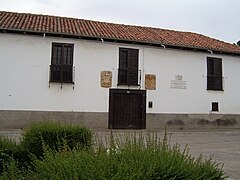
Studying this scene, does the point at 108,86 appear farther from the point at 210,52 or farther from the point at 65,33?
the point at 210,52

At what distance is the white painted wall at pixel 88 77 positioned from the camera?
16906 millimetres

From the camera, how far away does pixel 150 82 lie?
753 inches

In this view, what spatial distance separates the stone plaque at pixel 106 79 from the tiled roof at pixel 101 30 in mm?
2149

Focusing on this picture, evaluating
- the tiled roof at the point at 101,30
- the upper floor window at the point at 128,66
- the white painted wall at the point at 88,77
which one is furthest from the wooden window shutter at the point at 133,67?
the tiled roof at the point at 101,30

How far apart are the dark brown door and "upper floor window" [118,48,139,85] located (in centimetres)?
68

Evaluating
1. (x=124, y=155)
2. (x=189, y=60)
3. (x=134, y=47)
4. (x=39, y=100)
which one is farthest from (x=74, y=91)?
(x=124, y=155)

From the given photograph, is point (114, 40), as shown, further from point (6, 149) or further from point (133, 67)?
point (6, 149)

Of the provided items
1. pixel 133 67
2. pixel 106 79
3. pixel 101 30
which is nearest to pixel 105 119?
pixel 106 79

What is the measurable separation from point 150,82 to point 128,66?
1745 millimetres

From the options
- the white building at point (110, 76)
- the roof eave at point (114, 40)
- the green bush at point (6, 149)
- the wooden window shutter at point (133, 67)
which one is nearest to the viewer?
the green bush at point (6, 149)

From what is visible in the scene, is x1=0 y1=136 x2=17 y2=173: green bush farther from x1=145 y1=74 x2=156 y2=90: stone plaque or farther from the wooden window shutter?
x1=145 y1=74 x2=156 y2=90: stone plaque

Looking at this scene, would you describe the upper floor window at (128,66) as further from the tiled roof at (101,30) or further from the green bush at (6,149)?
the green bush at (6,149)

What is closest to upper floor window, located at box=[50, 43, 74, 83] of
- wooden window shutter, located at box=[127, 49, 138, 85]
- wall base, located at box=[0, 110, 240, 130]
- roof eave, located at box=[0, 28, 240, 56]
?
roof eave, located at box=[0, 28, 240, 56]

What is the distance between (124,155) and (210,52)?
1854 cm
